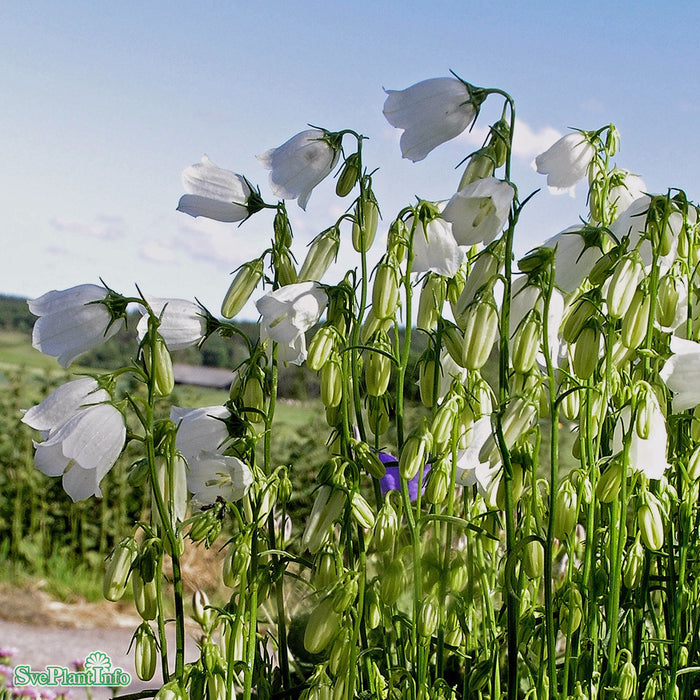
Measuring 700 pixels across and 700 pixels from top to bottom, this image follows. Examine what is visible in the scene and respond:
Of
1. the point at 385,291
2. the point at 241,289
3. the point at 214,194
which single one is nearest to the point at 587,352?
the point at 385,291

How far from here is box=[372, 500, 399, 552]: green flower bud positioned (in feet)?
3.30

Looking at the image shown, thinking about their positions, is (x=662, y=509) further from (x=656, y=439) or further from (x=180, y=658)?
(x=180, y=658)

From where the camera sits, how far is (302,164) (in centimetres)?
122

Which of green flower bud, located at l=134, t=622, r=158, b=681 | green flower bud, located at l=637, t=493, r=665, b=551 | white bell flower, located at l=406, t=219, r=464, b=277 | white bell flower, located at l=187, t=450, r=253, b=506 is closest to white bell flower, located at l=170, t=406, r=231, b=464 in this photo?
white bell flower, located at l=187, t=450, r=253, b=506

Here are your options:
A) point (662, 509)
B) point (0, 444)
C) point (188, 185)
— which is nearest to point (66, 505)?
point (0, 444)

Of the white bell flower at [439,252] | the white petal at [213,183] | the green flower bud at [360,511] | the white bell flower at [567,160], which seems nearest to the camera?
the green flower bud at [360,511]

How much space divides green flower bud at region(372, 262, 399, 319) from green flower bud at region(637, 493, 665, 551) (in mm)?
392

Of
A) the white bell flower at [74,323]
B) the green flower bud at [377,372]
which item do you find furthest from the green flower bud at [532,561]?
the white bell flower at [74,323]

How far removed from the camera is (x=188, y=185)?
4.03 ft

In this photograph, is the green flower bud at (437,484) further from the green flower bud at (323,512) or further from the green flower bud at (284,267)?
the green flower bud at (284,267)

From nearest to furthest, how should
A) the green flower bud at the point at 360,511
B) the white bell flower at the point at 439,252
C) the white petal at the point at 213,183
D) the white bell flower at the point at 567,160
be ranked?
1. the green flower bud at the point at 360,511
2. the white bell flower at the point at 439,252
3. the white petal at the point at 213,183
4. the white bell flower at the point at 567,160

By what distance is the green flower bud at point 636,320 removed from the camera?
0.99 metres

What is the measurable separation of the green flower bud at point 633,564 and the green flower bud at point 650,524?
3.7 inches

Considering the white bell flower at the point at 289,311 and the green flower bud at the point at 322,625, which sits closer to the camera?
the green flower bud at the point at 322,625
